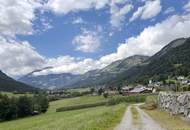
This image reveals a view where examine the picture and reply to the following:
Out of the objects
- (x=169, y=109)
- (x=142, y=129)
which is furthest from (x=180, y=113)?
(x=142, y=129)

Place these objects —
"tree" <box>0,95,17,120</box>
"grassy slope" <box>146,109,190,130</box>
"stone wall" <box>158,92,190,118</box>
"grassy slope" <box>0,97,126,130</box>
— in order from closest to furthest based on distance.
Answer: "grassy slope" <box>146,109,190,130</box>, "grassy slope" <box>0,97,126,130</box>, "stone wall" <box>158,92,190,118</box>, "tree" <box>0,95,17,120</box>

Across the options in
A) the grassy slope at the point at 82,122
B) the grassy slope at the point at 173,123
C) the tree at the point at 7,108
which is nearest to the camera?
the grassy slope at the point at 173,123

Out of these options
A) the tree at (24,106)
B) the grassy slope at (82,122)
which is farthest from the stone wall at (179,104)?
the tree at (24,106)

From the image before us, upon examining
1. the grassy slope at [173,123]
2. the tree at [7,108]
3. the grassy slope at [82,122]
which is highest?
the tree at [7,108]

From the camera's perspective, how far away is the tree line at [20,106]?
438 ft

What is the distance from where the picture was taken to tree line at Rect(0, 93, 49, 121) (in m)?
133

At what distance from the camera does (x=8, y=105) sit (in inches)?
5285

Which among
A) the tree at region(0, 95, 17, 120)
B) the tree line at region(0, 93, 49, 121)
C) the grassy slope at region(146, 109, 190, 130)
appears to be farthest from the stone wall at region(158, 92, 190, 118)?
the tree line at region(0, 93, 49, 121)

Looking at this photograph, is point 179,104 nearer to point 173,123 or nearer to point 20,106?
point 173,123

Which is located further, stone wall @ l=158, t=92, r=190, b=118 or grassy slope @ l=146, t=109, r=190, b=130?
stone wall @ l=158, t=92, r=190, b=118

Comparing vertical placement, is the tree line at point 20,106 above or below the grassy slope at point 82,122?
above

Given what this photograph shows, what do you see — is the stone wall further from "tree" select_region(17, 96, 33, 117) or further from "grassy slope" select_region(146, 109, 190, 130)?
"tree" select_region(17, 96, 33, 117)

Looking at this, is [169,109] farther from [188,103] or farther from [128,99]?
[128,99]

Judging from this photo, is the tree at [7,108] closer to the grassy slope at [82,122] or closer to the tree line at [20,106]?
the tree line at [20,106]
